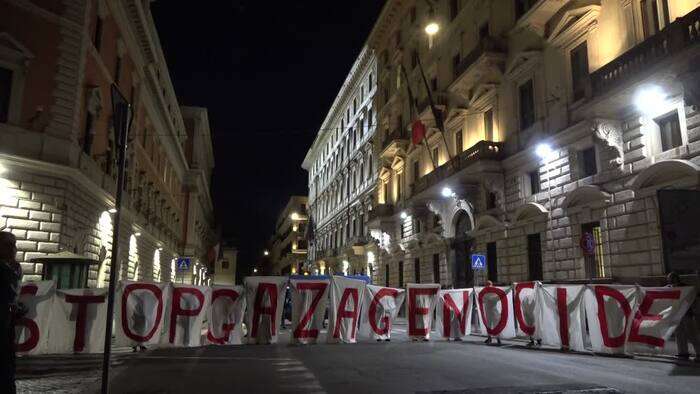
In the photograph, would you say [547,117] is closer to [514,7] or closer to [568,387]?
[514,7]

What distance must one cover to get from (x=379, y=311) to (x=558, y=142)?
10.2m

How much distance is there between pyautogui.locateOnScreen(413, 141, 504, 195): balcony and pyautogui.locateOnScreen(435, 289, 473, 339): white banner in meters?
10.3

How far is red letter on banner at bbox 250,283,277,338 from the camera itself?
1439 cm

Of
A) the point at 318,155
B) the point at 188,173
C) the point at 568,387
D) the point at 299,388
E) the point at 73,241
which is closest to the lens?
the point at 568,387

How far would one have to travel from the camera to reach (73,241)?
17.8 metres

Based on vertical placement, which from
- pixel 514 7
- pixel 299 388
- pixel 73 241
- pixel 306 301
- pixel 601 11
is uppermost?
pixel 514 7

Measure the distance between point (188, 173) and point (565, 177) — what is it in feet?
149

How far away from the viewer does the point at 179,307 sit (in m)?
13.2

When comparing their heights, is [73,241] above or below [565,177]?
below

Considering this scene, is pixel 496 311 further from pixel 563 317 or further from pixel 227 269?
pixel 227 269

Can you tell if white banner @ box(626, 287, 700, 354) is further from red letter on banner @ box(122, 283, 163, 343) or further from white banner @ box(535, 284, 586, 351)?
red letter on banner @ box(122, 283, 163, 343)

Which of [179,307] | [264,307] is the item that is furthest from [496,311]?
[179,307]

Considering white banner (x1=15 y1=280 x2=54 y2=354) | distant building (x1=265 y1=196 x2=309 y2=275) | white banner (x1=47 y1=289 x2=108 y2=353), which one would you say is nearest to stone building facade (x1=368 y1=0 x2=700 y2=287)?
white banner (x1=47 y1=289 x2=108 y2=353)

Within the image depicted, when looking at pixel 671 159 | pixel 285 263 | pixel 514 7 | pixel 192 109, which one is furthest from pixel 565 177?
pixel 285 263
